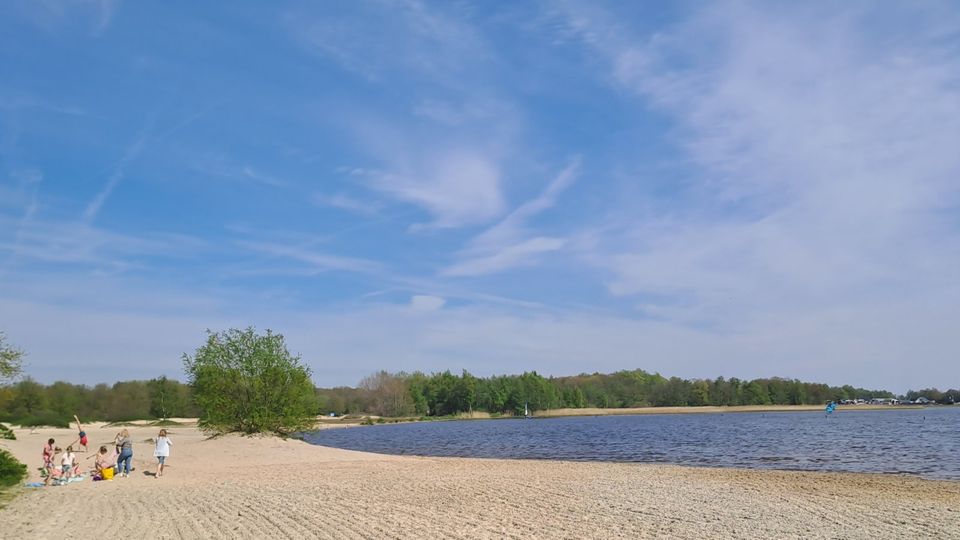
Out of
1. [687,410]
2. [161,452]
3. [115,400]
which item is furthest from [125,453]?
[687,410]

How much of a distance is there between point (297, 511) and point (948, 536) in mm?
12847

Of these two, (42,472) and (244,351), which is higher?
(244,351)

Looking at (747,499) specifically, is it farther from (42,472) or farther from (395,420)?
(395,420)

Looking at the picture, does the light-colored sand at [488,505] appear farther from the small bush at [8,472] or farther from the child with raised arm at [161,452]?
the small bush at [8,472]

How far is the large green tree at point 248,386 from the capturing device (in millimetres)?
48406

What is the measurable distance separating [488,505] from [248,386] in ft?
124

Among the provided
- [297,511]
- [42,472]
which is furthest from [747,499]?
[42,472]

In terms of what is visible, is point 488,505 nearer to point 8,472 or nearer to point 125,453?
point 125,453

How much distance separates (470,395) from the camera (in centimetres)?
16088

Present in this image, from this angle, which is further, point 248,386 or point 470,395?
point 470,395

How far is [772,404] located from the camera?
176 meters

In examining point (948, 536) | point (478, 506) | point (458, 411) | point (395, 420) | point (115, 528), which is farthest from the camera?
point (458, 411)

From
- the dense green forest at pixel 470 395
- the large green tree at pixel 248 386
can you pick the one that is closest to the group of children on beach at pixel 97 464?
the large green tree at pixel 248 386

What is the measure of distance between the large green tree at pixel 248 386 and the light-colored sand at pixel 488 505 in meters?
23.1
